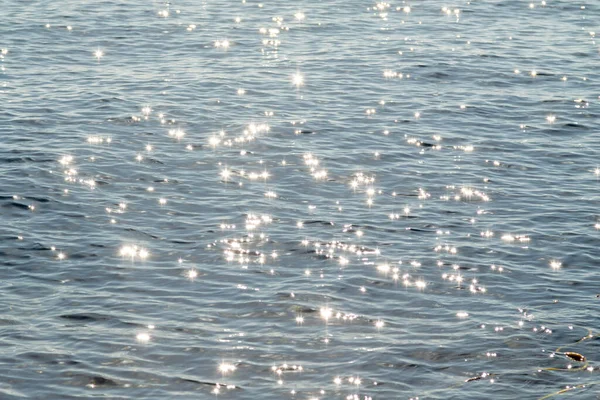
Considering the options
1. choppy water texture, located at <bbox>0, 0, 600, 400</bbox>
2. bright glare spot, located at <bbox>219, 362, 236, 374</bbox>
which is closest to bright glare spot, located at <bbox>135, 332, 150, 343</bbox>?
choppy water texture, located at <bbox>0, 0, 600, 400</bbox>

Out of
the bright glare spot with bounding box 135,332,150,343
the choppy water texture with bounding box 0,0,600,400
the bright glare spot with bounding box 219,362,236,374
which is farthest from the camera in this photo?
the bright glare spot with bounding box 135,332,150,343

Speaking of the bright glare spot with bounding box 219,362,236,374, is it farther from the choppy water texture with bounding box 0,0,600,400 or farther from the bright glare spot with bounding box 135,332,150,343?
the bright glare spot with bounding box 135,332,150,343

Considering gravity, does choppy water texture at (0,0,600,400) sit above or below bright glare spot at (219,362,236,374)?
above

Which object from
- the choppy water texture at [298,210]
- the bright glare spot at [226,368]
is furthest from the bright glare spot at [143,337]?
the bright glare spot at [226,368]

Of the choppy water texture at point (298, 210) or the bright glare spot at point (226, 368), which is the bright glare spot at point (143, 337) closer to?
the choppy water texture at point (298, 210)

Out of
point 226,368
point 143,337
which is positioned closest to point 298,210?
point 143,337

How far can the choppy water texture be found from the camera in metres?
24.7

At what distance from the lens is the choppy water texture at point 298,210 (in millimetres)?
24672

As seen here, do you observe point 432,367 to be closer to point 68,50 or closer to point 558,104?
point 558,104

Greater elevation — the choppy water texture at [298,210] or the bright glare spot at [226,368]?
the choppy water texture at [298,210]

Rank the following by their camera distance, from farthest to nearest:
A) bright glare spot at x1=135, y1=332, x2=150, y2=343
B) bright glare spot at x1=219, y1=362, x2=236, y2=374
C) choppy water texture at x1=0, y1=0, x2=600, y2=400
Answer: bright glare spot at x1=135, y1=332, x2=150, y2=343
choppy water texture at x1=0, y1=0, x2=600, y2=400
bright glare spot at x1=219, y1=362, x2=236, y2=374

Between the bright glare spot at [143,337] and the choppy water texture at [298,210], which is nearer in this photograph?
the choppy water texture at [298,210]

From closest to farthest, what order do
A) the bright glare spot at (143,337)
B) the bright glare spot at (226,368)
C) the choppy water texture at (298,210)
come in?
the bright glare spot at (226,368) → the choppy water texture at (298,210) → the bright glare spot at (143,337)

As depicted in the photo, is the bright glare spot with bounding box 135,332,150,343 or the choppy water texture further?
the bright glare spot with bounding box 135,332,150,343
